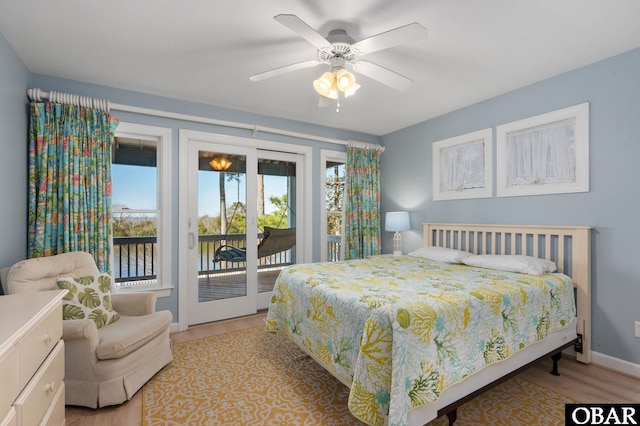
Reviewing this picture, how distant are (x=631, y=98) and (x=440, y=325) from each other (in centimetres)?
249

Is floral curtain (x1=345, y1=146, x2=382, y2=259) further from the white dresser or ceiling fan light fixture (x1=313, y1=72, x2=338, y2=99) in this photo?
the white dresser

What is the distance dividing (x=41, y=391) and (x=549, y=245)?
11.9 feet

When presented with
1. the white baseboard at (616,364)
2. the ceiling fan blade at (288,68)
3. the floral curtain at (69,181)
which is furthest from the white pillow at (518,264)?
the floral curtain at (69,181)

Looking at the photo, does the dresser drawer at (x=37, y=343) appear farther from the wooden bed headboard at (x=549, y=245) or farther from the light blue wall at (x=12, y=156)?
the wooden bed headboard at (x=549, y=245)

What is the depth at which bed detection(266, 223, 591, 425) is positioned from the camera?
4.89ft

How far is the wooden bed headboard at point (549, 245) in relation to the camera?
2529mm

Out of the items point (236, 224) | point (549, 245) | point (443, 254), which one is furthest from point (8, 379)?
point (549, 245)

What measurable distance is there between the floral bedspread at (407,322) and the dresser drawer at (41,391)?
1.35 metres

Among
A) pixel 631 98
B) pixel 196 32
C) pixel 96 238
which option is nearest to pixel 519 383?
pixel 631 98

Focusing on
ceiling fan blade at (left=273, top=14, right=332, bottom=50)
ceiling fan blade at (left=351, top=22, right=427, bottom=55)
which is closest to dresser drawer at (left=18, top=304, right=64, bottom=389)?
ceiling fan blade at (left=273, top=14, right=332, bottom=50)

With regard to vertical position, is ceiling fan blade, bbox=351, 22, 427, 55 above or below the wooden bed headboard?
above

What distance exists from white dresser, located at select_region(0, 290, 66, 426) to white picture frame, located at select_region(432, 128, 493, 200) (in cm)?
377

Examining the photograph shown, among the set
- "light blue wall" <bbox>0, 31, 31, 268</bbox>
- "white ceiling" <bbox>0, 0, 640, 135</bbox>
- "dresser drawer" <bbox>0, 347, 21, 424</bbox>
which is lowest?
"dresser drawer" <bbox>0, 347, 21, 424</bbox>

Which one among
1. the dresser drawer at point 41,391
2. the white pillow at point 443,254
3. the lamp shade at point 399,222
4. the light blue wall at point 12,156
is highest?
the light blue wall at point 12,156
